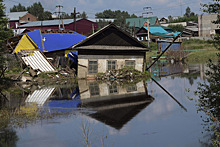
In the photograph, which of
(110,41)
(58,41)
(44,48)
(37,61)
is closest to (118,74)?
(110,41)

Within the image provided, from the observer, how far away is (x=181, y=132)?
9523mm

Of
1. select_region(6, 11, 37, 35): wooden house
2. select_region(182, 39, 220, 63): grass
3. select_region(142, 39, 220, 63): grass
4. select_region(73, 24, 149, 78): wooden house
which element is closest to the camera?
select_region(73, 24, 149, 78): wooden house

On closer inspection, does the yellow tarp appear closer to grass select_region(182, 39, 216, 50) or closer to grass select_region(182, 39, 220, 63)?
grass select_region(182, 39, 220, 63)

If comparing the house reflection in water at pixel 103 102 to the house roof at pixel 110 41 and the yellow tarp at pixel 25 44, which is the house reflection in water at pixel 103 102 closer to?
the house roof at pixel 110 41

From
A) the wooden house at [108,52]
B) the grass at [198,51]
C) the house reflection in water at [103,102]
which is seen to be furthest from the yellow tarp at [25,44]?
the grass at [198,51]

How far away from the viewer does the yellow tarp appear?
3199 cm

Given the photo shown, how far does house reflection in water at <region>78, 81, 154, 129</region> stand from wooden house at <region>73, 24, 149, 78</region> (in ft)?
22.7

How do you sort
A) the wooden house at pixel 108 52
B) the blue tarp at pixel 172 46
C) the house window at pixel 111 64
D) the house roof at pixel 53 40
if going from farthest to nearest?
the blue tarp at pixel 172 46 → the house roof at pixel 53 40 → the house window at pixel 111 64 → the wooden house at pixel 108 52

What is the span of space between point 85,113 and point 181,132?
4.41 meters

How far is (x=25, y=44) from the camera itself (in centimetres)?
3247

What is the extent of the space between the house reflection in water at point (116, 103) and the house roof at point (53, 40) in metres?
14.5

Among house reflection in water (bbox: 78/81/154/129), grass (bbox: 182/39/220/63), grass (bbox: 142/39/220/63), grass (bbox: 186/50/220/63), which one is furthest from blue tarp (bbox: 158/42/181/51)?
house reflection in water (bbox: 78/81/154/129)

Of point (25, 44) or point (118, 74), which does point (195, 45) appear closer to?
point (118, 74)

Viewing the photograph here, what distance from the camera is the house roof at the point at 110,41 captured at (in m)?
26.2
